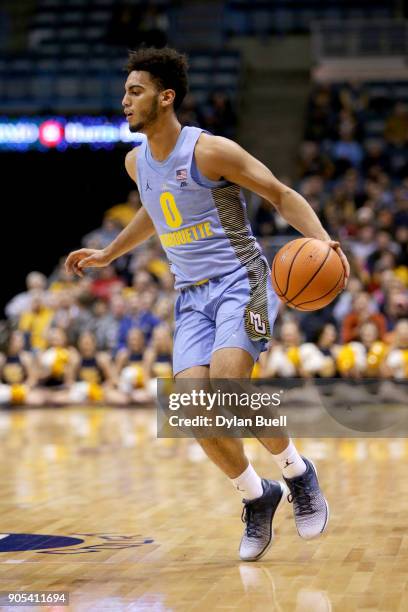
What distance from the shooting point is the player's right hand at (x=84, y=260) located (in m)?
4.79

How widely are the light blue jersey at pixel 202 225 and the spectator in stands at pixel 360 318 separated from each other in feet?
23.8

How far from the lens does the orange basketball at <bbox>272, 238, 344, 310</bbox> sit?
4180 millimetres

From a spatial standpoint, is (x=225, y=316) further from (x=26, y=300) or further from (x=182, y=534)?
(x=26, y=300)

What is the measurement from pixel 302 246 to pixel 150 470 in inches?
135

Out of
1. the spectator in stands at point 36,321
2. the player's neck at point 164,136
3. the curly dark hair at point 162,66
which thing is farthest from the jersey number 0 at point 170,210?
the spectator in stands at point 36,321

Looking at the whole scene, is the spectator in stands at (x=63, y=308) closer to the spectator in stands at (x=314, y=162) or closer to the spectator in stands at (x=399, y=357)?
the spectator in stands at (x=314, y=162)

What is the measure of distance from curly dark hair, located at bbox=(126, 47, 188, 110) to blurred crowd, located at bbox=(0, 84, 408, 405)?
7204 millimetres

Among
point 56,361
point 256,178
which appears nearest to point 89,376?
point 56,361

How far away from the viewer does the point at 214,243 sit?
14.3 ft

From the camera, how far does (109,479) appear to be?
22.4 feet

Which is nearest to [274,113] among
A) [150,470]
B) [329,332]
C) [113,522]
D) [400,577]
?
[329,332]

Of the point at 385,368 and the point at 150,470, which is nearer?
the point at 150,470

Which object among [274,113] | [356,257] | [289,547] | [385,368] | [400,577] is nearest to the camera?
[400,577]

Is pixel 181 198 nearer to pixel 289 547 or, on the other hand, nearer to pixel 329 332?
pixel 289 547
